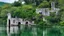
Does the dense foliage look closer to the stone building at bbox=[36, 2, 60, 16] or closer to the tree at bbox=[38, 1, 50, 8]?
the tree at bbox=[38, 1, 50, 8]

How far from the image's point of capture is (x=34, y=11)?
541 inches

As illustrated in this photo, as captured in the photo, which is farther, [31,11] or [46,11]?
[46,11]

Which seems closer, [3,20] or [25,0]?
[3,20]

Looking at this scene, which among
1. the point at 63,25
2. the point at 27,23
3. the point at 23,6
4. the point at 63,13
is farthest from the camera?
the point at 23,6

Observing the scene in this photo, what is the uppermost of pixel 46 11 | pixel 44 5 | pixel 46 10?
pixel 44 5

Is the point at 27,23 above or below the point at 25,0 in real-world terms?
below

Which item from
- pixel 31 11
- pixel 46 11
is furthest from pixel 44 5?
pixel 31 11

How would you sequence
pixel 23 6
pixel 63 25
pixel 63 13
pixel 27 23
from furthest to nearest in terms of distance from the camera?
pixel 23 6
pixel 27 23
pixel 63 13
pixel 63 25

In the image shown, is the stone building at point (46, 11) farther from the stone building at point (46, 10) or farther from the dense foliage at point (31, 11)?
the dense foliage at point (31, 11)

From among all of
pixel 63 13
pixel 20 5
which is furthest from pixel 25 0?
pixel 63 13

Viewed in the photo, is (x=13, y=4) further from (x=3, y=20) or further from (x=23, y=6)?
(x=3, y=20)

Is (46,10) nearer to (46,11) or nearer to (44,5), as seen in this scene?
(46,11)

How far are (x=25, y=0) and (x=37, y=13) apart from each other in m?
2.06

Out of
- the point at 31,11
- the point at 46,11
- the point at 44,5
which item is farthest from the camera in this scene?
the point at 44,5
